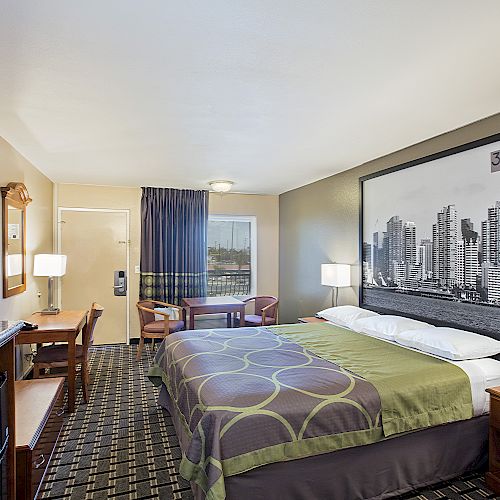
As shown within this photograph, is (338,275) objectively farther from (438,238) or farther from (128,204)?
(128,204)

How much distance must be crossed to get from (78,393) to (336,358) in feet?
8.69

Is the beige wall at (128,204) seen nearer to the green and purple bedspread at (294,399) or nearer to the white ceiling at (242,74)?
the white ceiling at (242,74)

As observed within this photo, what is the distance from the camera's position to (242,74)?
2.22m

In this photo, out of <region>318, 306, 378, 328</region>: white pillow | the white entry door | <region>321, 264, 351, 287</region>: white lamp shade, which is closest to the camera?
<region>318, 306, 378, 328</region>: white pillow

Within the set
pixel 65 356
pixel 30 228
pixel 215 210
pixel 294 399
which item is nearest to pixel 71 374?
pixel 65 356

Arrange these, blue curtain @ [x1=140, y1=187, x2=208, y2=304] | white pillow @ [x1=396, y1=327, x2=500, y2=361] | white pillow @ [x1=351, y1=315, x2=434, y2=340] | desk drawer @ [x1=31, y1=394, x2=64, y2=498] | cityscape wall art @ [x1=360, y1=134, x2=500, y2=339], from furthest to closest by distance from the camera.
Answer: blue curtain @ [x1=140, y1=187, x2=208, y2=304]
white pillow @ [x1=351, y1=315, x2=434, y2=340]
cityscape wall art @ [x1=360, y1=134, x2=500, y2=339]
white pillow @ [x1=396, y1=327, x2=500, y2=361]
desk drawer @ [x1=31, y1=394, x2=64, y2=498]

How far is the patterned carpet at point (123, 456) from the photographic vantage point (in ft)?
7.52

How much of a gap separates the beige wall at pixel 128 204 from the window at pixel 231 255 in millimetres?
1194

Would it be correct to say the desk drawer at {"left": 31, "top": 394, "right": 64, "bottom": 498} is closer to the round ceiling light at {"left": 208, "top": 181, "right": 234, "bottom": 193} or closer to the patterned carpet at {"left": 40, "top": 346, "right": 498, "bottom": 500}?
the patterned carpet at {"left": 40, "top": 346, "right": 498, "bottom": 500}

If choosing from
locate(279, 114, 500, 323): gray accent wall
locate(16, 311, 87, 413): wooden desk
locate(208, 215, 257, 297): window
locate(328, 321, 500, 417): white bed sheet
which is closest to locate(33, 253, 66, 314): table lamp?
locate(16, 311, 87, 413): wooden desk

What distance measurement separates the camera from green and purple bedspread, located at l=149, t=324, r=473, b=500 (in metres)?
1.89

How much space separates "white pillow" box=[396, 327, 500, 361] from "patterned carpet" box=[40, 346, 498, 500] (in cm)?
76

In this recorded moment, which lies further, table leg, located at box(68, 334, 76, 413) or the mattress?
table leg, located at box(68, 334, 76, 413)

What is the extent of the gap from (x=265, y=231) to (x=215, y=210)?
0.96 meters
